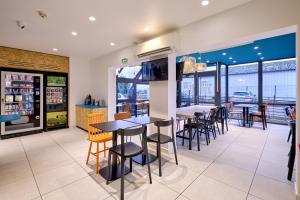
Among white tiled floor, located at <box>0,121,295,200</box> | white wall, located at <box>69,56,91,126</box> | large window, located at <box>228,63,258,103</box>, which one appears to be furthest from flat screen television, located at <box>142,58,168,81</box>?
large window, located at <box>228,63,258,103</box>

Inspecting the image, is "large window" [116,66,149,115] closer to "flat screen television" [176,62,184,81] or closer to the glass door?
the glass door

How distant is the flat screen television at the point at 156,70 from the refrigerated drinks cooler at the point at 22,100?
12.3 feet

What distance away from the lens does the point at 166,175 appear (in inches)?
98.3

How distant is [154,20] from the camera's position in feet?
9.34

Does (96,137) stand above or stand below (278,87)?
below

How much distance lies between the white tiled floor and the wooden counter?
1290mm

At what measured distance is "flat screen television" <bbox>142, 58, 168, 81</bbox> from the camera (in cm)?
333

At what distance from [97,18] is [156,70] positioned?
1.58 m

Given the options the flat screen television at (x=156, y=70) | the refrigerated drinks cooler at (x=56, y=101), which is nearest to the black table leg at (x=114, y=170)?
the flat screen television at (x=156, y=70)

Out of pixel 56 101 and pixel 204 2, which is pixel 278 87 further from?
pixel 56 101

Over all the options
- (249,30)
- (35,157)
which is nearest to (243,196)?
(249,30)

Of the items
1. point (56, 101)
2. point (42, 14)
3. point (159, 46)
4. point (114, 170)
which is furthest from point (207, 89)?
point (42, 14)

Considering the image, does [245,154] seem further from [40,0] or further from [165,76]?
[40,0]

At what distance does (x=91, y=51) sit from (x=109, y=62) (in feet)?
2.20
